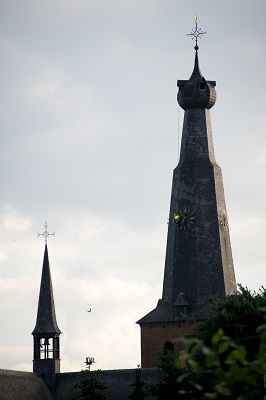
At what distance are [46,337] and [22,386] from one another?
20.9ft

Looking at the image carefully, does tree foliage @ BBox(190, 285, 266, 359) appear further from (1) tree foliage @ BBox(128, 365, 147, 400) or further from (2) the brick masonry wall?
(2) the brick masonry wall

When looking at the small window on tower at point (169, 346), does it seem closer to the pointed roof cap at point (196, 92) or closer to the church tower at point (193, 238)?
the church tower at point (193, 238)

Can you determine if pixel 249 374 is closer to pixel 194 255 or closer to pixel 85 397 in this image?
pixel 85 397

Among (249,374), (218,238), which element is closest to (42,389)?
(218,238)

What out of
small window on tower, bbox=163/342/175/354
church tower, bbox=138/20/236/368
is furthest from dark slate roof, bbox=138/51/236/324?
small window on tower, bbox=163/342/175/354

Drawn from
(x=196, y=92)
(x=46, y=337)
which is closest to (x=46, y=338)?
(x=46, y=337)

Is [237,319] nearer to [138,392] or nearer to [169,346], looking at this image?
[138,392]

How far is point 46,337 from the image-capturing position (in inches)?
3612

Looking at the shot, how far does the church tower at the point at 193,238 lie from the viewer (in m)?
87.5

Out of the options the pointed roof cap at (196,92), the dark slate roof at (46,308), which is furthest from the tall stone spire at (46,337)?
the pointed roof cap at (196,92)

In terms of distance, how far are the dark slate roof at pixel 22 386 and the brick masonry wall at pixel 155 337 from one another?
25.6 feet

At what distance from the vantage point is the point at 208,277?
8794 centimetres

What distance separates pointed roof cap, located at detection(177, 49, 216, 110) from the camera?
91.0m

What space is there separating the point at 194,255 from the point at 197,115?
11021 millimetres
